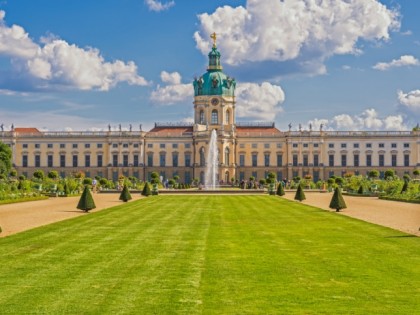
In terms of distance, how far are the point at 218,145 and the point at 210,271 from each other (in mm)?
79920

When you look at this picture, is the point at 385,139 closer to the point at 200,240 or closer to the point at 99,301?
the point at 200,240

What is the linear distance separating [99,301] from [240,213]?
702 inches

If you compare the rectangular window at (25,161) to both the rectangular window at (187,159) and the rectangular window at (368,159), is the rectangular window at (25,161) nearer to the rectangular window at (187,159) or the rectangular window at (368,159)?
the rectangular window at (187,159)

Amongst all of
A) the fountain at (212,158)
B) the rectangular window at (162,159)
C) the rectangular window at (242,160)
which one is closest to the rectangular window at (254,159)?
the rectangular window at (242,160)

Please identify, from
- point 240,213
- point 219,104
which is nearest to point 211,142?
point 219,104

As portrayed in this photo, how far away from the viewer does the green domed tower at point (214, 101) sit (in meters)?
94.2

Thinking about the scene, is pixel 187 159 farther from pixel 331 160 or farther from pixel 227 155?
pixel 331 160

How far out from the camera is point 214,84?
94625 millimetres

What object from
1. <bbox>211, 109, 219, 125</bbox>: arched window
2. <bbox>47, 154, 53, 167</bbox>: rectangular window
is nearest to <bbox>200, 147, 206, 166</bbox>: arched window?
<bbox>211, 109, 219, 125</bbox>: arched window

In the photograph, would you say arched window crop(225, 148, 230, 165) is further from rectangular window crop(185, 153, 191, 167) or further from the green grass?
the green grass

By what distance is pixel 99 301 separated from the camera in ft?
30.3

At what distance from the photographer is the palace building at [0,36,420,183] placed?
93062 mm

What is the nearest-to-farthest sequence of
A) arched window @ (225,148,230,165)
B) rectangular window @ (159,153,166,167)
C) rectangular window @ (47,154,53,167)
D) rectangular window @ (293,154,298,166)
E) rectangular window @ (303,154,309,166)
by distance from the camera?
1. arched window @ (225,148,230,165)
2. rectangular window @ (303,154,309,166)
3. rectangular window @ (293,154,298,166)
4. rectangular window @ (159,153,166,167)
5. rectangular window @ (47,154,53,167)

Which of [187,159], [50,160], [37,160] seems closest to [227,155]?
Answer: [187,159]
